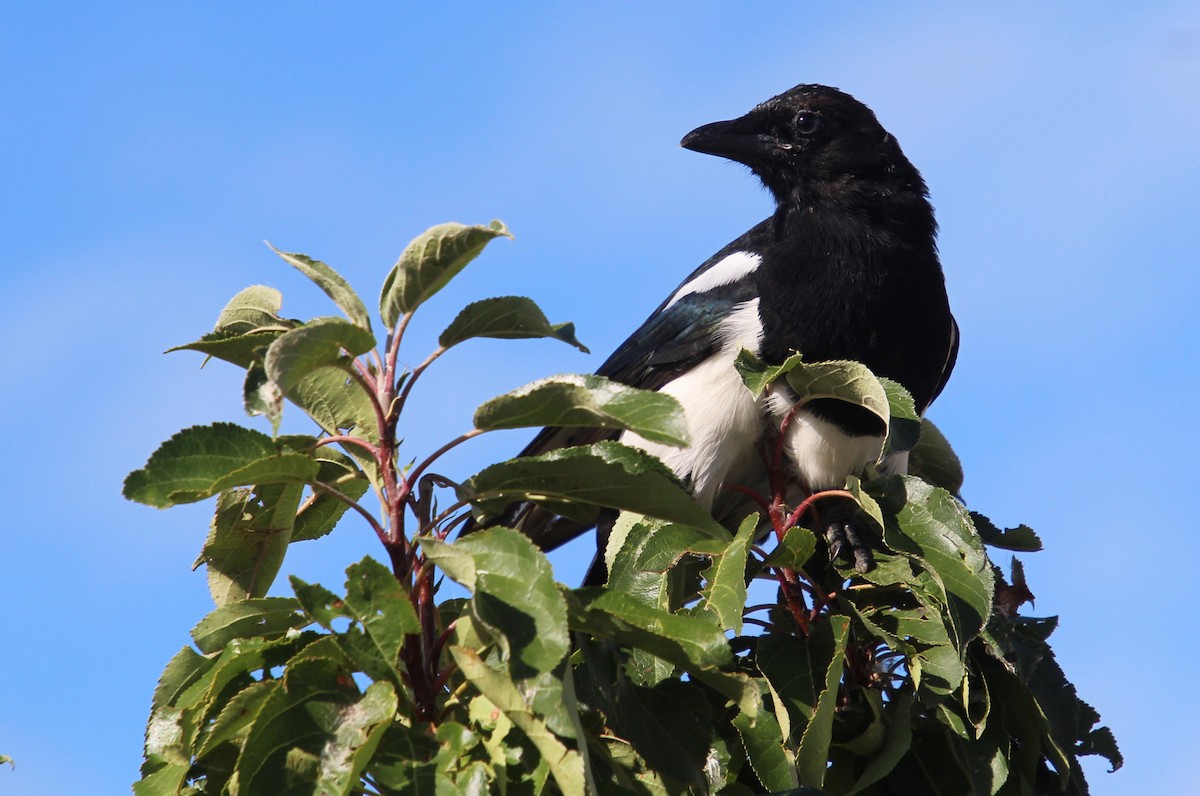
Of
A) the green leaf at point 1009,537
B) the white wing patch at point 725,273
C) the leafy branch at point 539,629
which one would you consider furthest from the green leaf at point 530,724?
the white wing patch at point 725,273

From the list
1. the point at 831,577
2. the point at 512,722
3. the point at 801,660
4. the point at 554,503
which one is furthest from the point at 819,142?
the point at 512,722

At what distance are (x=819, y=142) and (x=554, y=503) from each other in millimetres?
3058

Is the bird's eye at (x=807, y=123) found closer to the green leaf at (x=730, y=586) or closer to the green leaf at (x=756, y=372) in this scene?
the green leaf at (x=756, y=372)

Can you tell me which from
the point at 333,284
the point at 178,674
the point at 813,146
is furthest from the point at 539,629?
the point at 813,146

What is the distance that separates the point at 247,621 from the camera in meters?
2.26

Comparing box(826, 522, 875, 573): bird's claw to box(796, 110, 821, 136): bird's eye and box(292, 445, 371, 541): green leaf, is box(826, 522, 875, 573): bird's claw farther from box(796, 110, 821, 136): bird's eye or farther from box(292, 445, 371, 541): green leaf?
box(796, 110, 821, 136): bird's eye

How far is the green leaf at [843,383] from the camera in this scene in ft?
9.77

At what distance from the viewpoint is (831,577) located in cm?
324

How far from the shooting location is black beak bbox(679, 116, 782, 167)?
5066 mm

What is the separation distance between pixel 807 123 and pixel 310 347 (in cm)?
340

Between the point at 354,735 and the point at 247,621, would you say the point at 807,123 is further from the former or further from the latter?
the point at 354,735

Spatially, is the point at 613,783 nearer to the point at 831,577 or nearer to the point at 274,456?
the point at 274,456

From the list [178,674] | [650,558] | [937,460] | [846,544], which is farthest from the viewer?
[937,460]

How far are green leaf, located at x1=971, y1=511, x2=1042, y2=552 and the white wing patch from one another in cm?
153
